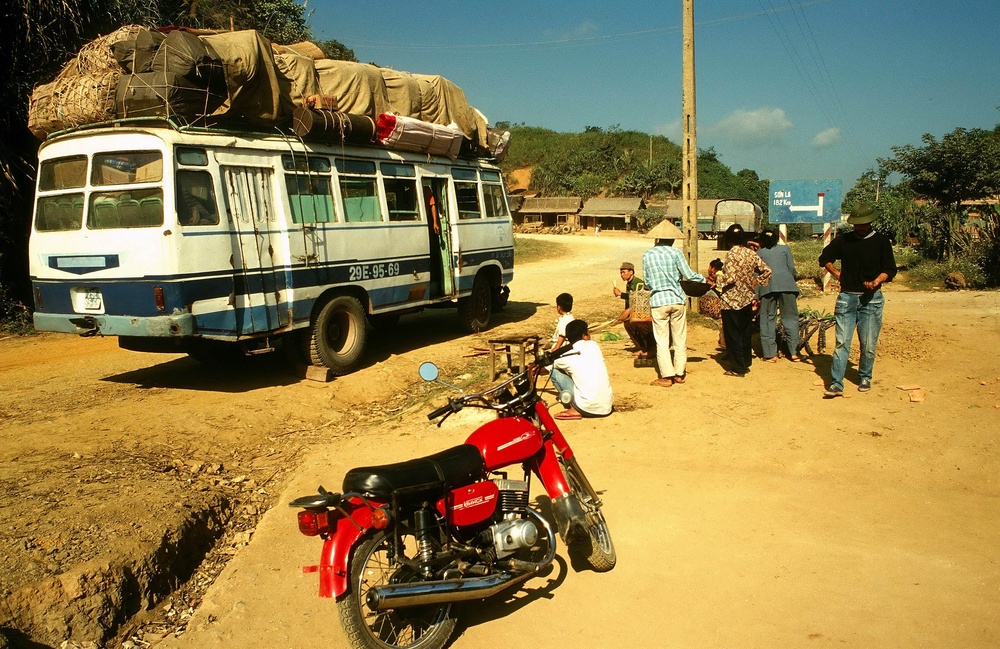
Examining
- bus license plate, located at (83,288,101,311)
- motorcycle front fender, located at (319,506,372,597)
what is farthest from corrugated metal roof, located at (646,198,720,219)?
motorcycle front fender, located at (319,506,372,597)

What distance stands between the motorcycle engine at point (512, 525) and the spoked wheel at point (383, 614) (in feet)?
1.36

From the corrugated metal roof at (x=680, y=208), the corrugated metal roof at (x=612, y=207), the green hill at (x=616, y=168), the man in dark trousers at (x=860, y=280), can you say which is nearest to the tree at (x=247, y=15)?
the man in dark trousers at (x=860, y=280)

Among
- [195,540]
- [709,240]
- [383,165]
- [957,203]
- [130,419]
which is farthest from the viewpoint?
[709,240]

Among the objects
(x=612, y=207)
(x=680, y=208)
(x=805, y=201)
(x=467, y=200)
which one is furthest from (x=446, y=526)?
(x=612, y=207)

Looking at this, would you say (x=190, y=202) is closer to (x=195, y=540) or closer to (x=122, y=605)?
(x=195, y=540)

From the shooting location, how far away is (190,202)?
7.30m

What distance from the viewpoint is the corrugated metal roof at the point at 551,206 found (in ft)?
171

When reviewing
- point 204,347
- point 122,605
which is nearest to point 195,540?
point 122,605

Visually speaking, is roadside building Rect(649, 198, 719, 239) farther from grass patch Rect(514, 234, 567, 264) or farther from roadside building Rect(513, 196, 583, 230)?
grass patch Rect(514, 234, 567, 264)

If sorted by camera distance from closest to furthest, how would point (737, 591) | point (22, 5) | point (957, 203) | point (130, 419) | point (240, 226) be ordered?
point (737, 591), point (130, 419), point (240, 226), point (22, 5), point (957, 203)

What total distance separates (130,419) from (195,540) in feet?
8.30

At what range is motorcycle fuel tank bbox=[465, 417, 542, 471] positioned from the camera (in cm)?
384

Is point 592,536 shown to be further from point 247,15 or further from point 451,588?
point 247,15

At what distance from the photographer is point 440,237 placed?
430 inches
